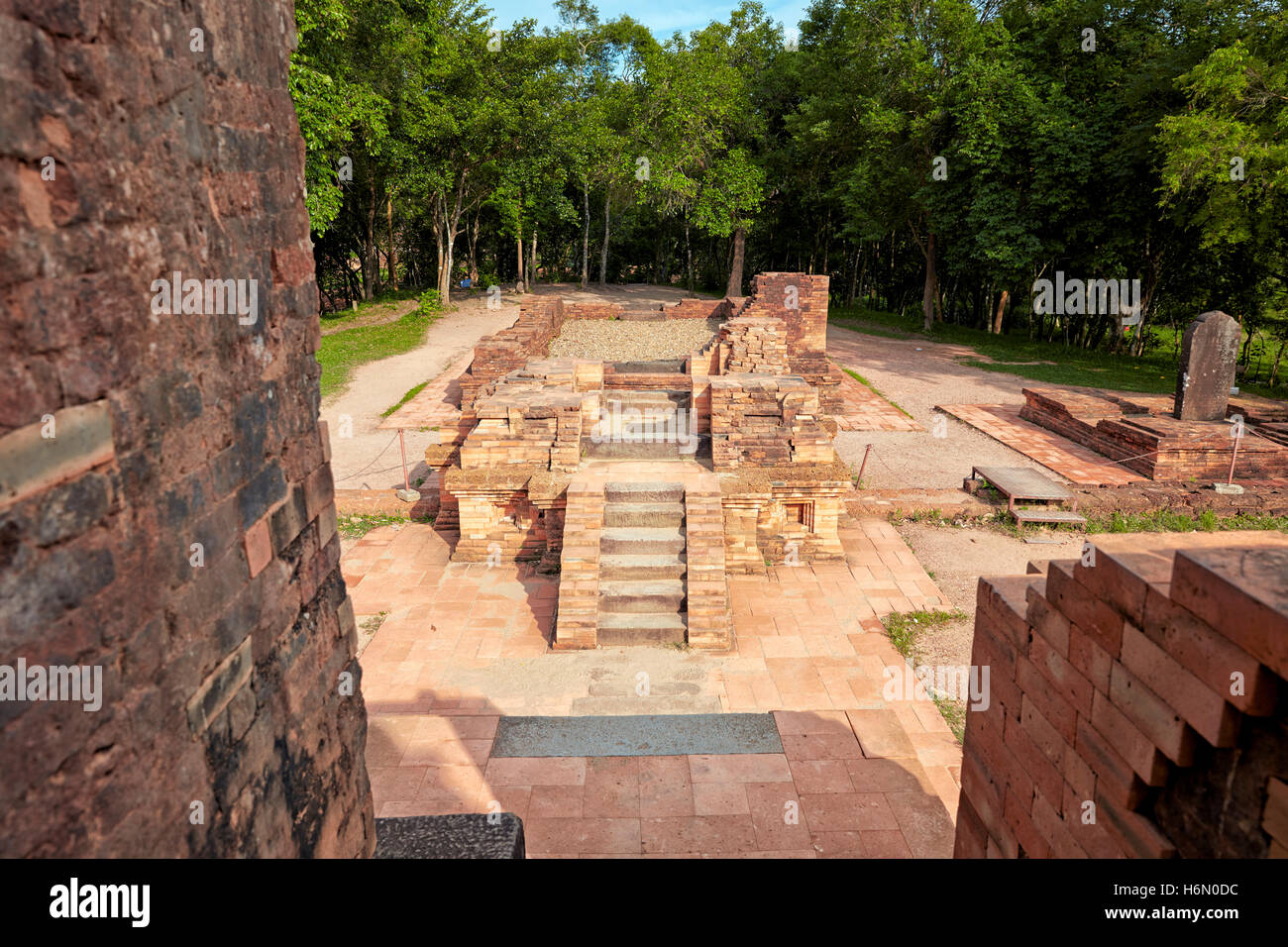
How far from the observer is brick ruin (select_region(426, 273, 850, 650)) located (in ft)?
24.1

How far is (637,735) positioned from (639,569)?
2093 mm

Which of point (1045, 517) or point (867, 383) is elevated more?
point (867, 383)

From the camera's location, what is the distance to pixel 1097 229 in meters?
20.4

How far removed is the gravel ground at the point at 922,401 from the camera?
1264 cm

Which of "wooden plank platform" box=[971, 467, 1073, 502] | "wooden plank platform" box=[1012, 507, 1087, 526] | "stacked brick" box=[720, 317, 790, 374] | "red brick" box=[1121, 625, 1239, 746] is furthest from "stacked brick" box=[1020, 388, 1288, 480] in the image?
"red brick" box=[1121, 625, 1239, 746]

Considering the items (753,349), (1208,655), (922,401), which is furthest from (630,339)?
(1208,655)

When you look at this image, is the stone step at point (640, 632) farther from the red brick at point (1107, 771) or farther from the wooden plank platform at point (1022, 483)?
the wooden plank platform at point (1022, 483)

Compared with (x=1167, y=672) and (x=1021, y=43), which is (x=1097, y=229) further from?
(x=1167, y=672)

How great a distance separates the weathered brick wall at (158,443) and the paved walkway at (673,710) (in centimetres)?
253

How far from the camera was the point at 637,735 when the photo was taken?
5.80 m

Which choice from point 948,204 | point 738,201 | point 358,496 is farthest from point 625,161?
point 358,496

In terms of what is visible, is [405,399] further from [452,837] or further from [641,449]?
[452,837]

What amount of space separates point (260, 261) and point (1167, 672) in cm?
346

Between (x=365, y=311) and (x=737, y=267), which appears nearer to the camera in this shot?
(x=365, y=311)
